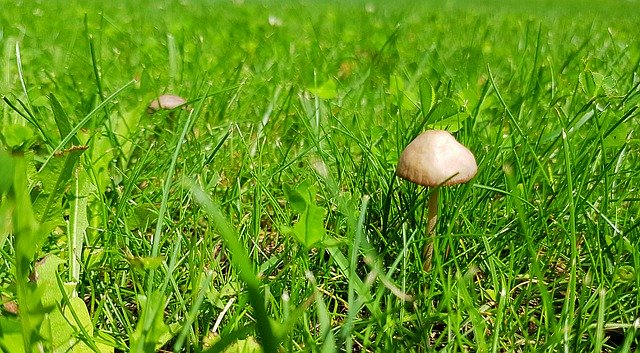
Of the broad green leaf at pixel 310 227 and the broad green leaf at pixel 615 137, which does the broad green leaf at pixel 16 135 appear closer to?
the broad green leaf at pixel 310 227

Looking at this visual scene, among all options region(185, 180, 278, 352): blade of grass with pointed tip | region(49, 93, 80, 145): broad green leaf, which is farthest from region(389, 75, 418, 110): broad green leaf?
region(185, 180, 278, 352): blade of grass with pointed tip

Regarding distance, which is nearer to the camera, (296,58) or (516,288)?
(516,288)

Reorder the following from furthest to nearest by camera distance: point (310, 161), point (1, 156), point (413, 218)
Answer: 1. point (310, 161)
2. point (413, 218)
3. point (1, 156)

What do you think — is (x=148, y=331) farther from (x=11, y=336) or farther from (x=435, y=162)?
(x=435, y=162)

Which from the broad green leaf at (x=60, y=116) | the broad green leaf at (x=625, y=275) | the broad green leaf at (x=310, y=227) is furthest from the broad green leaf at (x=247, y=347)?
the broad green leaf at (x=60, y=116)

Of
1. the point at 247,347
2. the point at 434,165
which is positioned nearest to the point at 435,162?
the point at 434,165

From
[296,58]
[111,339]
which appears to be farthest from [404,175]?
[296,58]

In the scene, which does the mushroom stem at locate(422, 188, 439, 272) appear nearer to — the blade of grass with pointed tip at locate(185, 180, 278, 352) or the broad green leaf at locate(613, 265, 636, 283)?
the broad green leaf at locate(613, 265, 636, 283)

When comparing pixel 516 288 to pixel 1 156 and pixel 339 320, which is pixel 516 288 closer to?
pixel 339 320
